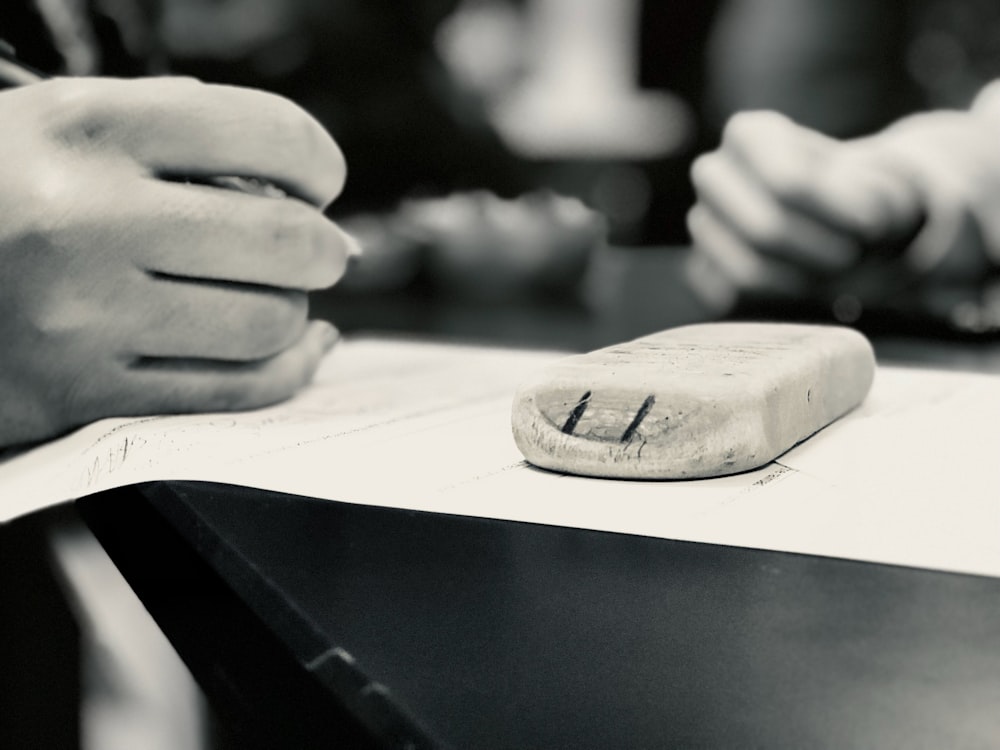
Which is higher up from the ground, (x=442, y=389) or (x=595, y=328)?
(x=442, y=389)

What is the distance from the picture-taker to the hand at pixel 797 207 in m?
0.85

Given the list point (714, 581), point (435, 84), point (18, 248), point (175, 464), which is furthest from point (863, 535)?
point (435, 84)

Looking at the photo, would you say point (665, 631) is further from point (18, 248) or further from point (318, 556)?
point (18, 248)

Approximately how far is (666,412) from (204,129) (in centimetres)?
27

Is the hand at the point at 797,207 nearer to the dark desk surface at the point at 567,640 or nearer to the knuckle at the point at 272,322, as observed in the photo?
the knuckle at the point at 272,322

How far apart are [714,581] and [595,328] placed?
0.77 m

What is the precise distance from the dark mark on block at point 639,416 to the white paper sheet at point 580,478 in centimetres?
2

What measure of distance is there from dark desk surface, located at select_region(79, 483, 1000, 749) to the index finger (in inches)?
9.1

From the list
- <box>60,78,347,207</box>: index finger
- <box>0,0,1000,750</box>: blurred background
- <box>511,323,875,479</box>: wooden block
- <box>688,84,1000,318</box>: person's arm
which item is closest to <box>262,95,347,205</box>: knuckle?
<box>60,78,347,207</box>: index finger

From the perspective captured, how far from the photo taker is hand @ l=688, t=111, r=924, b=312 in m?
0.85

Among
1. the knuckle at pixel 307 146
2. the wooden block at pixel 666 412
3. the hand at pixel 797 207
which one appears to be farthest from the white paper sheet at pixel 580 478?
the hand at pixel 797 207

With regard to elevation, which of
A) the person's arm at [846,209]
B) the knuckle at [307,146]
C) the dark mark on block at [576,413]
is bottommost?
the person's arm at [846,209]

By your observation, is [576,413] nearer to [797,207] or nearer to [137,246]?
[137,246]

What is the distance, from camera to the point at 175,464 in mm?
299
